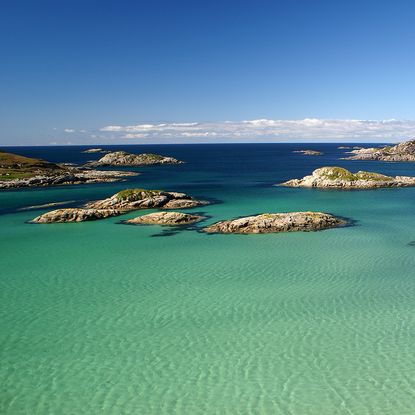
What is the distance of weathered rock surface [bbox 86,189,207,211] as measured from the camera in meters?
69.7

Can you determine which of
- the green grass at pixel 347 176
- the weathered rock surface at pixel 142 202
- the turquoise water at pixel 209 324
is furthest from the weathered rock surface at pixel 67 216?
the green grass at pixel 347 176

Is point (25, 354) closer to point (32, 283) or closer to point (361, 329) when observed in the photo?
point (32, 283)

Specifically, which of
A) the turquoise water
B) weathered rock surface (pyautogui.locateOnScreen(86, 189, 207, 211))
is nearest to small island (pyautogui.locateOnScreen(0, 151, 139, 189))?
weathered rock surface (pyautogui.locateOnScreen(86, 189, 207, 211))

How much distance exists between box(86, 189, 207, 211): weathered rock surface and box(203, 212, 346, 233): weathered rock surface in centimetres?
1883

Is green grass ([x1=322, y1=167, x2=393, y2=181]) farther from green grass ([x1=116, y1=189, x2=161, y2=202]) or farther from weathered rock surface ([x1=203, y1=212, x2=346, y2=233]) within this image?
weathered rock surface ([x1=203, y1=212, x2=346, y2=233])

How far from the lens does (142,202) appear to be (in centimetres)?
7019

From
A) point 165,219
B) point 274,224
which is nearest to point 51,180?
point 165,219

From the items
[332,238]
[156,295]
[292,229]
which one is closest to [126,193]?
[292,229]

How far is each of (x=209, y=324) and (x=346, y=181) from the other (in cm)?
8503

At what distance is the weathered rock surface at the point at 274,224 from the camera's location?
51.3 meters

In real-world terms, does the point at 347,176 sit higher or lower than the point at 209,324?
higher

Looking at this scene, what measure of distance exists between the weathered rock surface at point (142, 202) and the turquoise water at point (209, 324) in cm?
2041

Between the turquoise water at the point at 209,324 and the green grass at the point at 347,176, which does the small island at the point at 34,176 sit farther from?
the turquoise water at the point at 209,324

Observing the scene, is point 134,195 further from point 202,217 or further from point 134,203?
point 202,217
